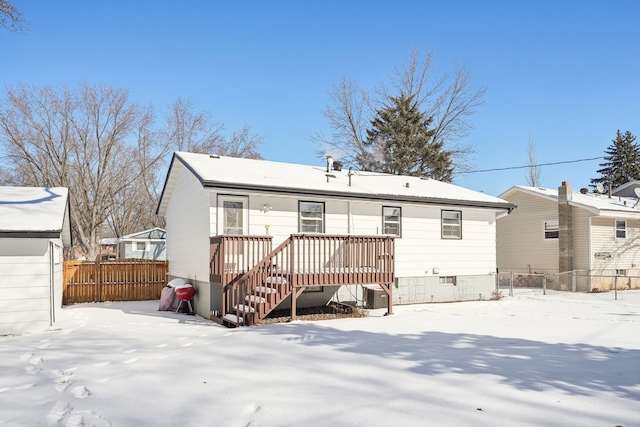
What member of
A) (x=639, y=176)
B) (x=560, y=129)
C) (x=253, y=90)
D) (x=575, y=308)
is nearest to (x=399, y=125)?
(x=560, y=129)

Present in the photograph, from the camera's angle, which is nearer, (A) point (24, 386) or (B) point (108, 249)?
(A) point (24, 386)

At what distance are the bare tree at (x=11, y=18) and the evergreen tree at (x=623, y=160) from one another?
44762 millimetres

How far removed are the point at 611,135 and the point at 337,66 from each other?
2842cm

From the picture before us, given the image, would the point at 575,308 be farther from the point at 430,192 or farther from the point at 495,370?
the point at 495,370

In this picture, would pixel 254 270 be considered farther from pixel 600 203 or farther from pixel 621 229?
pixel 621 229

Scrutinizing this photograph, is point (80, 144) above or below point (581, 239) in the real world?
above

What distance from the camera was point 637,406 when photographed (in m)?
4.56

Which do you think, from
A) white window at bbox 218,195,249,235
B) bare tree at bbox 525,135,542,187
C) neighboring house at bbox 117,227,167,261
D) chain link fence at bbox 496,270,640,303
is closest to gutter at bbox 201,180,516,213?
white window at bbox 218,195,249,235

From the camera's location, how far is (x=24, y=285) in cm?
952

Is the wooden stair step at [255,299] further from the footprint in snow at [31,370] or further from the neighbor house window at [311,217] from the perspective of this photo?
the footprint in snow at [31,370]

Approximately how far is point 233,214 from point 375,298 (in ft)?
14.8

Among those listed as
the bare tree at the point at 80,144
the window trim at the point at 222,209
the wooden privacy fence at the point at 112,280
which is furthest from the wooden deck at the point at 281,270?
the bare tree at the point at 80,144

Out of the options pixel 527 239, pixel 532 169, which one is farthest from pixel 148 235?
pixel 532 169

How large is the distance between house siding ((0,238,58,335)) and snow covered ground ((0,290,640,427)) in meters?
0.54
